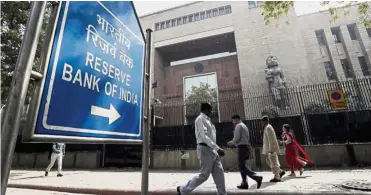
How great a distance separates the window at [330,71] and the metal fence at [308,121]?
18792 mm

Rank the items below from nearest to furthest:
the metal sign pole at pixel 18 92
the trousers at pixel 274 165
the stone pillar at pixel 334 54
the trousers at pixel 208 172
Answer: the metal sign pole at pixel 18 92 < the trousers at pixel 208 172 < the trousers at pixel 274 165 < the stone pillar at pixel 334 54

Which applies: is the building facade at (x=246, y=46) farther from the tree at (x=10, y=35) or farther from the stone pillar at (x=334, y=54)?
the tree at (x=10, y=35)

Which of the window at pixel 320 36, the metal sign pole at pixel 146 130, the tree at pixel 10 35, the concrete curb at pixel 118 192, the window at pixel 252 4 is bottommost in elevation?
the concrete curb at pixel 118 192

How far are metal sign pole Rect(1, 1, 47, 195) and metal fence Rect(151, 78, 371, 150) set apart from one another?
9.76 m

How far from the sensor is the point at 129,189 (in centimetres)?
482

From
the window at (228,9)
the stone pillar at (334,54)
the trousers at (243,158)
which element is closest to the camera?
the trousers at (243,158)

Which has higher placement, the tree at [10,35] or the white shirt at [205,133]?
the tree at [10,35]

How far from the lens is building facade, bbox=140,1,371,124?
2589 cm

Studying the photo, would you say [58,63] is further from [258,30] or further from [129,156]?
[258,30]

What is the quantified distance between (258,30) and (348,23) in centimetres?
1239

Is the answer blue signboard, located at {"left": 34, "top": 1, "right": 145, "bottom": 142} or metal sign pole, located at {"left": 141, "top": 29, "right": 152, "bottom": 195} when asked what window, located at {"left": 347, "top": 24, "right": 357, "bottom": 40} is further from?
blue signboard, located at {"left": 34, "top": 1, "right": 145, "bottom": 142}

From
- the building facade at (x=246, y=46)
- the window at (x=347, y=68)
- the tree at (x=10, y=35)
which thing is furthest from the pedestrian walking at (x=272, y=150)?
the window at (x=347, y=68)

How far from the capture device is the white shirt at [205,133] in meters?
3.29

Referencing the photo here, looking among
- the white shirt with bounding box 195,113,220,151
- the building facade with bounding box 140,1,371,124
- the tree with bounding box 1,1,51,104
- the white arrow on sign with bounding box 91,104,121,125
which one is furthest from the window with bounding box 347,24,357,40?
the white arrow on sign with bounding box 91,104,121,125
